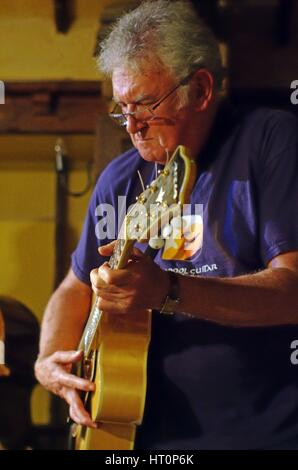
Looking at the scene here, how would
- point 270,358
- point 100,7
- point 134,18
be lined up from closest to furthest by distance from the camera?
point 270,358, point 134,18, point 100,7

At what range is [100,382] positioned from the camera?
52.3 inches

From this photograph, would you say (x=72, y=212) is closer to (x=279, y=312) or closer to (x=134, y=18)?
(x=134, y=18)

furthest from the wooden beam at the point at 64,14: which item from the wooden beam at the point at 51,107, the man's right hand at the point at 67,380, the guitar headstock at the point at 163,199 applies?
the guitar headstock at the point at 163,199

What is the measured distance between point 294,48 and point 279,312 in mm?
2289

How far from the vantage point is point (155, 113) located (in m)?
1.35

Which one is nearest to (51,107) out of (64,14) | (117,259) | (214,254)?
(64,14)

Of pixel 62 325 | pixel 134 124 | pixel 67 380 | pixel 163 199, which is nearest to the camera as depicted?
pixel 163 199

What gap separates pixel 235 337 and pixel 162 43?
567 millimetres

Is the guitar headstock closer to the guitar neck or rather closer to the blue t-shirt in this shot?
the guitar neck

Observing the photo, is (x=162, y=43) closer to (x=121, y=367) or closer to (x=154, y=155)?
(x=154, y=155)

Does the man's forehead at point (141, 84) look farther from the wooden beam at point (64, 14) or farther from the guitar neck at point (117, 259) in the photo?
the wooden beam at point (64, 14)

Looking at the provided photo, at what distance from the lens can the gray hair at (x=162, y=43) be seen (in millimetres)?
1371

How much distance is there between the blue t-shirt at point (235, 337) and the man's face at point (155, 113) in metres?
0.08

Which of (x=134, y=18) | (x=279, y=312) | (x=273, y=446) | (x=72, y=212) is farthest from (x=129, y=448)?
(x=72, y=212)
